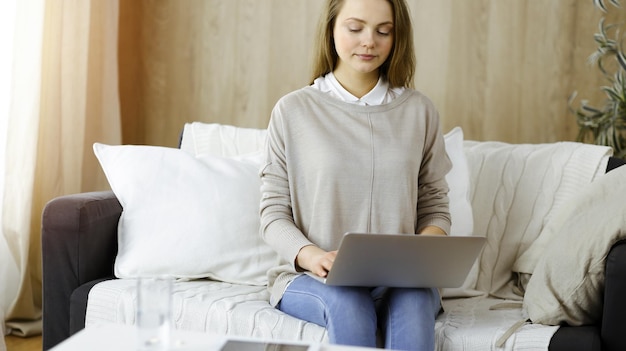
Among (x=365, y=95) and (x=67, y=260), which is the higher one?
(x=365, y=95)

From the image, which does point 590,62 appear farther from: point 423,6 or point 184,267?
point 184,267

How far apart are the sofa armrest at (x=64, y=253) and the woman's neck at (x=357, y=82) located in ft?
2.34

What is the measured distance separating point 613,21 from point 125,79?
6.21 feet

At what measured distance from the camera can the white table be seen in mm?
1344

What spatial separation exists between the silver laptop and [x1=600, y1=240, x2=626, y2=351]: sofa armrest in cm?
32

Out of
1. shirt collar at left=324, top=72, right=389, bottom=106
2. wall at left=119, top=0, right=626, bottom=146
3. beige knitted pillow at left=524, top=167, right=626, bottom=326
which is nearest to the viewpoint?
beige knitted pillow at left=524, top=167, right=626, bottom=326

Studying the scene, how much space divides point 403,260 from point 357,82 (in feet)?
1.85

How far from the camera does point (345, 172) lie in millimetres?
1928

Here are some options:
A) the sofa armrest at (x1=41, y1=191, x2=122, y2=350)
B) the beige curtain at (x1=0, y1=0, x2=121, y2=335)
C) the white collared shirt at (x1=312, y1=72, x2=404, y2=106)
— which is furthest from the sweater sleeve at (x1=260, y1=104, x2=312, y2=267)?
the beige curtain at (x1=0, y1=0, x2=121, y2=335)

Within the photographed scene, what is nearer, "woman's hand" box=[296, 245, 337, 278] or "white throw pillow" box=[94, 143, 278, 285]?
"woman's hand" box=[296, 245, 337, 278]

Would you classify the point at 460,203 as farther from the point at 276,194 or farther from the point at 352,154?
the point at 276,194

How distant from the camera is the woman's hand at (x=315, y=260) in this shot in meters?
1.76

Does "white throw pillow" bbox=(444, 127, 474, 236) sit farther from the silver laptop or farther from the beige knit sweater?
the silver laptop

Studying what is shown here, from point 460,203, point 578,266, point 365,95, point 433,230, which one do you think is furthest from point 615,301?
point 365,95
